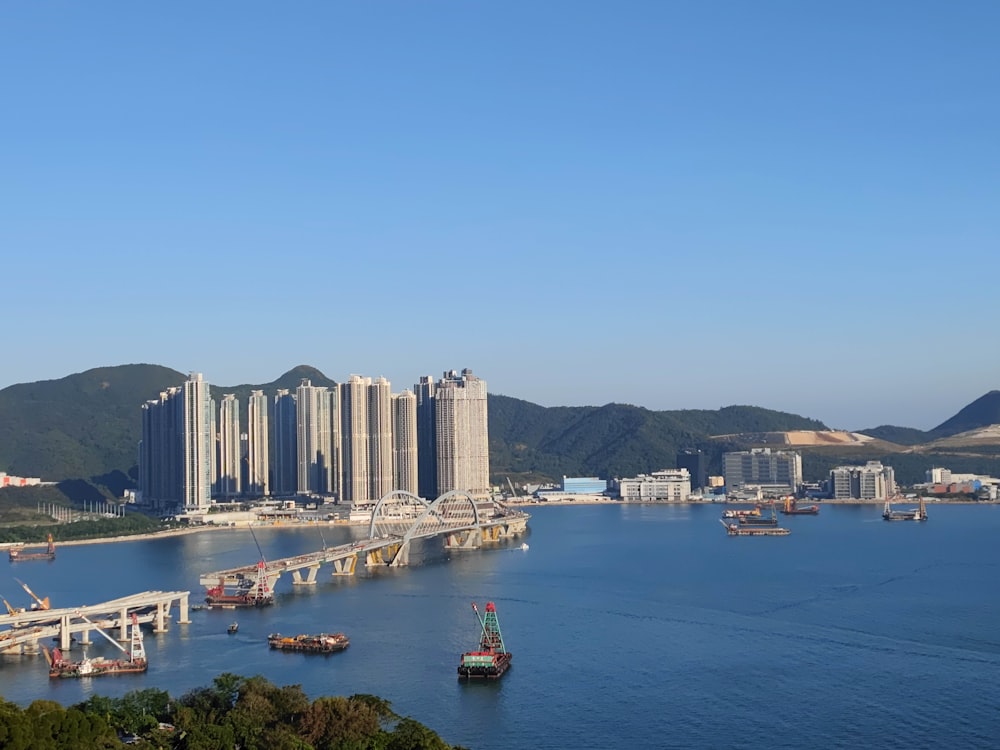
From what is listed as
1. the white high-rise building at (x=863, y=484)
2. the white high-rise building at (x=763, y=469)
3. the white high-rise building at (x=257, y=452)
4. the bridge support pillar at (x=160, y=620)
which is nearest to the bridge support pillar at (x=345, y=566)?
the bridge support pillar at (x=160, y=620)

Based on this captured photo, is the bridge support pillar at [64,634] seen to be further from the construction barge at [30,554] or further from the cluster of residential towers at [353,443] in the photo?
the cluster of residential towers at [353,443]

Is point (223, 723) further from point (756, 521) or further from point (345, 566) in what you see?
point (756, 521)

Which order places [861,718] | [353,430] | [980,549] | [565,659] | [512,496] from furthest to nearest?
[512,496]
[353,430]
[980,549]
[565,659]
[861,718]

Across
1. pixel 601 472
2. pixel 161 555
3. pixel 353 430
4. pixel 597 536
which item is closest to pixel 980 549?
pixel 597 536

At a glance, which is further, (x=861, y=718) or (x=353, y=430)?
(x=353, y=430)

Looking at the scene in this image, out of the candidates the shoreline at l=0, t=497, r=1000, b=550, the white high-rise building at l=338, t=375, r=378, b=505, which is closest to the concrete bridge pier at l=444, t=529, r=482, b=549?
the shoreline at l=0, t=497, r=1000, b=550

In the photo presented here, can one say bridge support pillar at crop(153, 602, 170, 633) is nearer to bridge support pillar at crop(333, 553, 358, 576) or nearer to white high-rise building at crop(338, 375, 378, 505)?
bridge support pillar at crop(333, 553, 358, 576)

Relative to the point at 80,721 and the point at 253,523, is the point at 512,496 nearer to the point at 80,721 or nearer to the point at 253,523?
the point at 253,523
